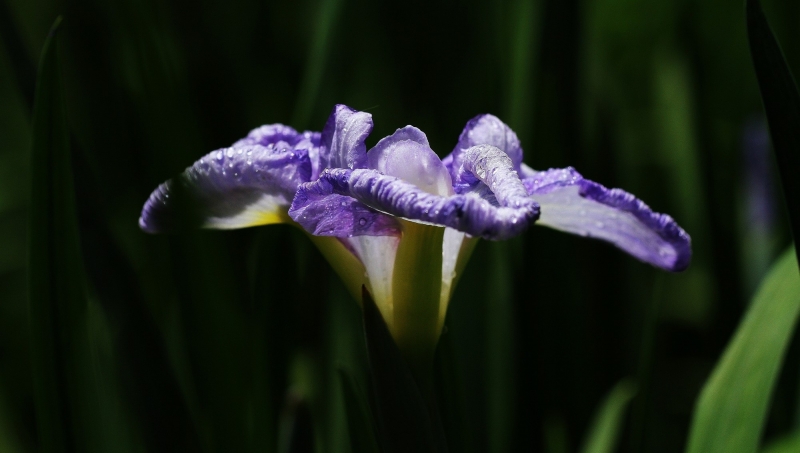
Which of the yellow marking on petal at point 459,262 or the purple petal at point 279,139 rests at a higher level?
the purple petal at point 279,139

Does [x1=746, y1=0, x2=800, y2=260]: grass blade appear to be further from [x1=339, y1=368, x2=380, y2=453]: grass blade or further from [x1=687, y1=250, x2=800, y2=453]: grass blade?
[x1=339, y1=368, x2=380, y2=453]: grass blade

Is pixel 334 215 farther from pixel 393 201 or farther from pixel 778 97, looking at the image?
pixel 778 97

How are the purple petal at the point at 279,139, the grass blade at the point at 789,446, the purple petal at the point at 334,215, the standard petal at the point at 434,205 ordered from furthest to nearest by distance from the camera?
the grass blade at the point at 789,446, the purple petal at the point at 279,139, the purple petal at the point at 334,215, the standard petal at the point at 434,205

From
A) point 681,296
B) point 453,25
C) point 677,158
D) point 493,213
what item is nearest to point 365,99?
point 453,25

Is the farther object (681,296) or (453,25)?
(681,296)

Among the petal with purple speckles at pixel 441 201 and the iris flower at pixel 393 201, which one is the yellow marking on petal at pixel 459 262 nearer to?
the iris flower at pixel 393 201

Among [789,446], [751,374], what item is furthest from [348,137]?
[789,446]

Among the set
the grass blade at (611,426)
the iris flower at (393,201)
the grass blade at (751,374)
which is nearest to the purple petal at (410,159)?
the iris flower at (393,201)

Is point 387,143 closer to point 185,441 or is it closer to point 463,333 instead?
point 185,441
